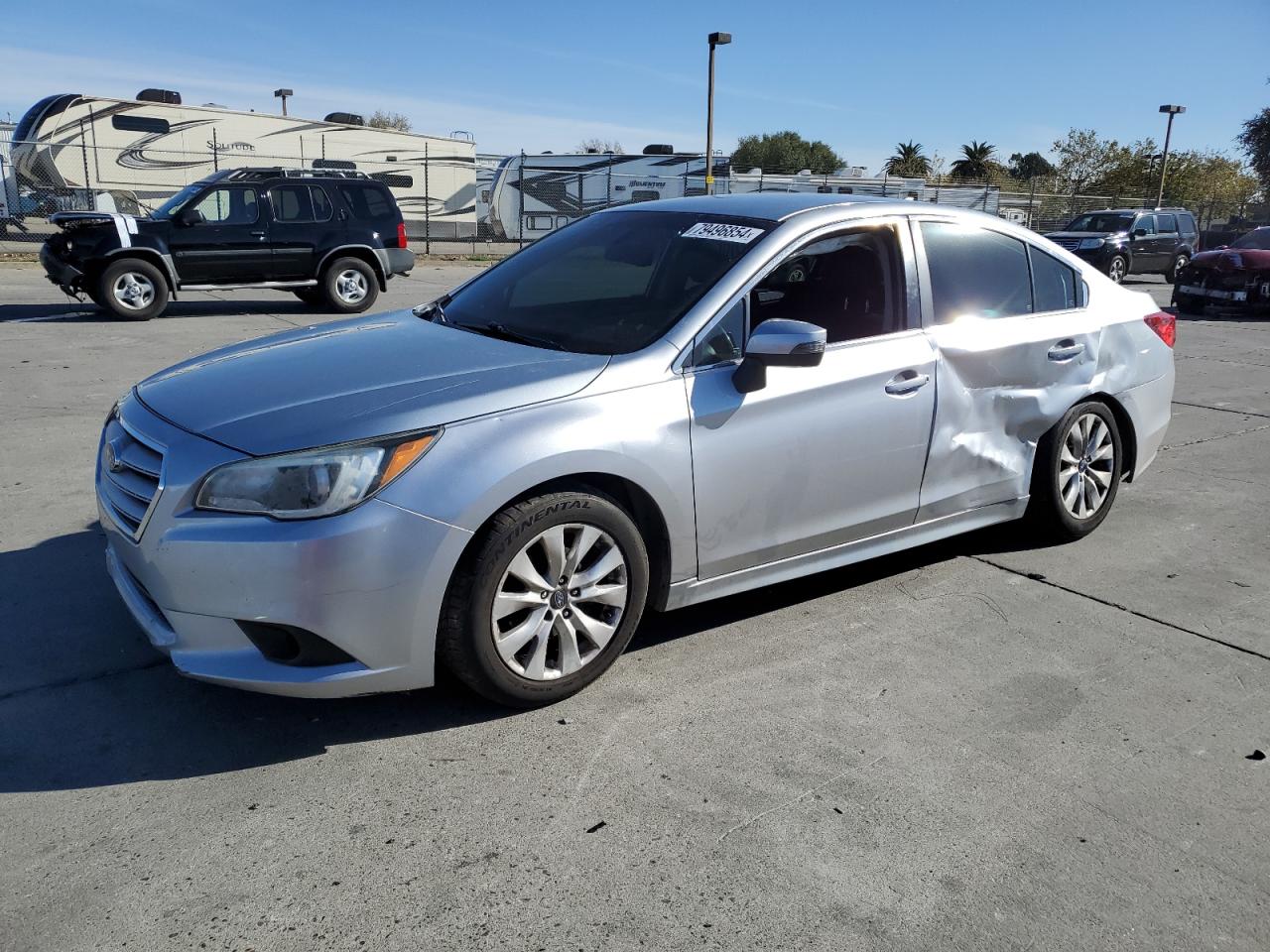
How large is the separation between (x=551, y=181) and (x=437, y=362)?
1052 inches

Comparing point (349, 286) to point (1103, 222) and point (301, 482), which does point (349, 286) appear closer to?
point (301, 482)

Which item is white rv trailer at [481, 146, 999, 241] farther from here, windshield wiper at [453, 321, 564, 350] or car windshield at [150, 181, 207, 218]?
windshield wiper at [453, 321, 564, 350]

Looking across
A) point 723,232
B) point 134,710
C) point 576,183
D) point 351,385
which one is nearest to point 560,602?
point 351,385

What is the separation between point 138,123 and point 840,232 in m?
24.1

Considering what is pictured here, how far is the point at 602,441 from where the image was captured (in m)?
3.36

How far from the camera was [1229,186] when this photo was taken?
182 ft

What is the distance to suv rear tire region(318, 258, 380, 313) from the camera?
45.6ft

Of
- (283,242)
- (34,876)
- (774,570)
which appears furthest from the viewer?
(283,242)

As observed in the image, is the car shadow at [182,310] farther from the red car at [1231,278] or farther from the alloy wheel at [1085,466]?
the red car at [1231,278]

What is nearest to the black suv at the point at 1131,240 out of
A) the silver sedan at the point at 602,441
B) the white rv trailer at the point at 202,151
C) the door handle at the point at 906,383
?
the white rv trailer at the point at 202,151

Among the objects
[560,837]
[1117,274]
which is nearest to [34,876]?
[560,837]

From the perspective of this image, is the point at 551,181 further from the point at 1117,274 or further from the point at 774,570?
the point at 774,570

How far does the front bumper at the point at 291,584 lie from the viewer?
9.64ft

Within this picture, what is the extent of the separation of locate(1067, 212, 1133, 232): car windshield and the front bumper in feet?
85.2
